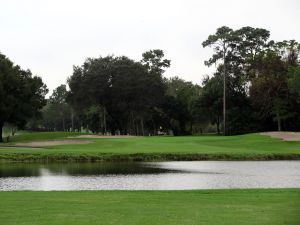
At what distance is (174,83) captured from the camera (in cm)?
15225

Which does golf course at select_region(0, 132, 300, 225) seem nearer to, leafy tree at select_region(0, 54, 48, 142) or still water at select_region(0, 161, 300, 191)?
still water at select_region(0, 161, 300, 191)

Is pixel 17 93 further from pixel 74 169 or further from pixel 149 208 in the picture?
pixel 149 208

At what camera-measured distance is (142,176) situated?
32.5 meters

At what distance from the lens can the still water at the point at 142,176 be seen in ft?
89.7

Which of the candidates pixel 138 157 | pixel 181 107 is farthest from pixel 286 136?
pixel 181 107

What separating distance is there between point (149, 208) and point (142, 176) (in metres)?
16.5

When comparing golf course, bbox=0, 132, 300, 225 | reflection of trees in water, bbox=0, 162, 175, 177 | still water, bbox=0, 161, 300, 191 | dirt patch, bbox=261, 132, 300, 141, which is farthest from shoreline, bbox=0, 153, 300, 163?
golf course, bbox=0, 132, 300, 225

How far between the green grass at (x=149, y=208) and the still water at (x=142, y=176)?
607 centimetres

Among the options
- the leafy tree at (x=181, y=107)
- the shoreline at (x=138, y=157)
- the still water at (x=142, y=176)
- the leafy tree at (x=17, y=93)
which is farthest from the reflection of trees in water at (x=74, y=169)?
the leafy tree at (x=181, y=107)

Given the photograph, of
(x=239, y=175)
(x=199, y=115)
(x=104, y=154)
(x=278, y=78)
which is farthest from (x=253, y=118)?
(x=239, y=175)

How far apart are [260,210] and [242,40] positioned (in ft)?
288

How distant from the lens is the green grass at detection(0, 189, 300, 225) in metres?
13.7

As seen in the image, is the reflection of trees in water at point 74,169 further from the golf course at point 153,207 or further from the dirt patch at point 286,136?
the dirt patch at point 286,136

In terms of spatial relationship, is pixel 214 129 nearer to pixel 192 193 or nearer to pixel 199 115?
pixel 199 115
